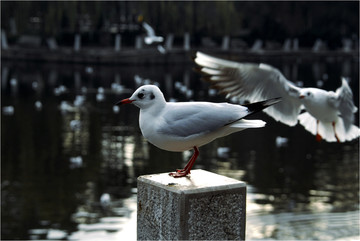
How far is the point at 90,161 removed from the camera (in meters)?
17.2

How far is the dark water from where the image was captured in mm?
12625

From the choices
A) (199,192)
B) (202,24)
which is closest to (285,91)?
(199,192)

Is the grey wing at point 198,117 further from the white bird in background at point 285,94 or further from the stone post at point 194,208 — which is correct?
the white bird in background at point 285,94

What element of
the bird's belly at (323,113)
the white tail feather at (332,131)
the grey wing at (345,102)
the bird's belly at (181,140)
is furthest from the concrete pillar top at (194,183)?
the white tail feather at (332,131)

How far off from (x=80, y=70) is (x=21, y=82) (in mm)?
6308

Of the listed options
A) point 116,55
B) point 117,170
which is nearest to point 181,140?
point 117,170

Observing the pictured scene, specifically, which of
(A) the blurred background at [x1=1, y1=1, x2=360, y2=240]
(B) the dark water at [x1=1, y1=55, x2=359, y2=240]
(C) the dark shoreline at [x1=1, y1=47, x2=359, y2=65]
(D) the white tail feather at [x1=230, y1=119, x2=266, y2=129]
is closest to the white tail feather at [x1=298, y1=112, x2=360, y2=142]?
(D) the white tail feather at [x1=230, y1=119, x2=266, y2=129]

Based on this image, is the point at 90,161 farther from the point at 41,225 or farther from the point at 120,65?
the point at 120,65

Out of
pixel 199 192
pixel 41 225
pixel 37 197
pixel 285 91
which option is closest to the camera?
pixel 199 192

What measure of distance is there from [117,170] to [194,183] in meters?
13.3

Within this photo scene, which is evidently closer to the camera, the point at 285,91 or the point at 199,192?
the point at 199,192

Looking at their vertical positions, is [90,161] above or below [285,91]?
below

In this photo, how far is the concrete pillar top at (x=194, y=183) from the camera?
9.89 ft

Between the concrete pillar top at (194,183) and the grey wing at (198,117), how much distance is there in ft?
0.74
